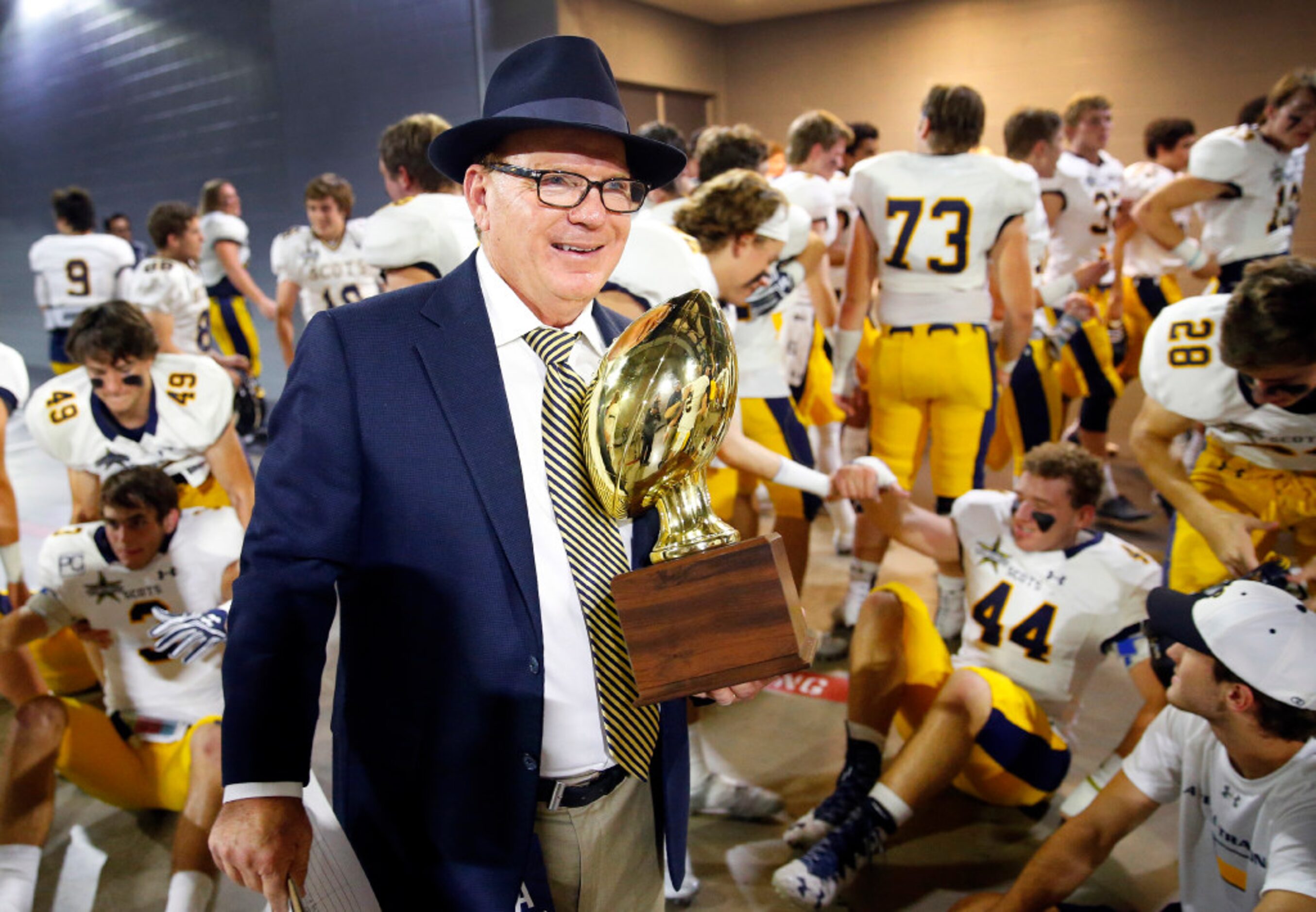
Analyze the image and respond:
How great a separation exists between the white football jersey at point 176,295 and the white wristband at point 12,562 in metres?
1.96

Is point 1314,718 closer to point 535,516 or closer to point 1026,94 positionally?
point 535,516

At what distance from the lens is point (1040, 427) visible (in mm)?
4395

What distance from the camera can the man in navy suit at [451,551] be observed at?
101 cm

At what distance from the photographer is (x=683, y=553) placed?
3.36ft

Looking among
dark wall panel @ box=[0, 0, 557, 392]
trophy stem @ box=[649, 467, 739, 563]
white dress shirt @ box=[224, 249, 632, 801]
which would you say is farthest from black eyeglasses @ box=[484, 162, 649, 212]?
dark wall panel @ box=[0, 0, 557, 392]

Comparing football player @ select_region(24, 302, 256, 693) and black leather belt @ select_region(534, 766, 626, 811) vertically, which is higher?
football player @ select_region(24, 302, 256, 693)

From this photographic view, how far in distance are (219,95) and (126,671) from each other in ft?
11.0

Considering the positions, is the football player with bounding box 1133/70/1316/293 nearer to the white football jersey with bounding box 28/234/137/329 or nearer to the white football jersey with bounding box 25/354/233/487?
the white football jersey with bounding box 25/354/233/487

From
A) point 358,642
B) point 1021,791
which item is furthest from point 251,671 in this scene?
point 1021,791

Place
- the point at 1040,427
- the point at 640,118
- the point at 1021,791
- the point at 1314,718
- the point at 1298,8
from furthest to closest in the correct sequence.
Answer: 1. the point at 640,118
2. the point at 1298,8
3. the point at 1040,427
4. the point at 1021,791
5. the point at 1314,718

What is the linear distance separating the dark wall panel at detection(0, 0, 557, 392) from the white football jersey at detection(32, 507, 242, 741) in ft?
3.15

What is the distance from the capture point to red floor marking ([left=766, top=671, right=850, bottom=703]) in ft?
9.88

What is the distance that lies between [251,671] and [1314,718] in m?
1.62

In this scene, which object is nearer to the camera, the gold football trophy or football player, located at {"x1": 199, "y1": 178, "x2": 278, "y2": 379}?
the gold football trophy
